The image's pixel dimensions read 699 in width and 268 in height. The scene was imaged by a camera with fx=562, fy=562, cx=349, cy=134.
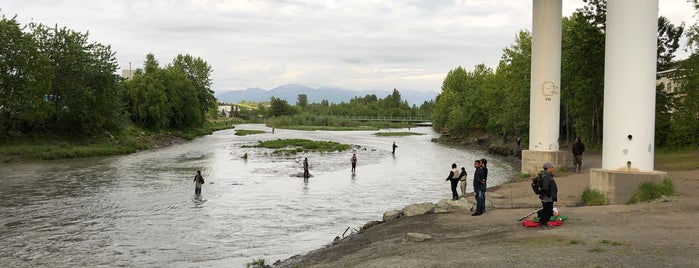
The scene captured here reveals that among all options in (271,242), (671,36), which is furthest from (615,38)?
(671,36)

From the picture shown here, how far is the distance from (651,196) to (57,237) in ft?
62.0

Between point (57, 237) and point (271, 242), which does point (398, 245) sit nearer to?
point (271, 242)

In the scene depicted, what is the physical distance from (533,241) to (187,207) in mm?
17327

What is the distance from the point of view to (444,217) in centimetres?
1714

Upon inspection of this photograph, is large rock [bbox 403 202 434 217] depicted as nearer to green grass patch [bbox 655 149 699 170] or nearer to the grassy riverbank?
green grass patch [bbox 655 149 699 170]

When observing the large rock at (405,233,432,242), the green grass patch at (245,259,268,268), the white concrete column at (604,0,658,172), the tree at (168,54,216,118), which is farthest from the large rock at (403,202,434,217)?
the tree at (168,54,216,118)

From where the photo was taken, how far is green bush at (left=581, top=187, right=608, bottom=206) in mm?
17672

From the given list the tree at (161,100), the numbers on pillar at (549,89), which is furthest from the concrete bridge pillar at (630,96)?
the tree at (161,100)

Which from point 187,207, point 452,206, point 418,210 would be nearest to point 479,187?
point 452,206

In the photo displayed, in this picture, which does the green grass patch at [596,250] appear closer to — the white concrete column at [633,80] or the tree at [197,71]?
the white concrete column at [633,80]

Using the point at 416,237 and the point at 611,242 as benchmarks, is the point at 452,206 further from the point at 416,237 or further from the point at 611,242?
the point at 611,242

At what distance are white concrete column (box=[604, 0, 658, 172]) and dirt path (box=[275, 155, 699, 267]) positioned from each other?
187cm

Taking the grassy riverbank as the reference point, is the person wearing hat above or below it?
above

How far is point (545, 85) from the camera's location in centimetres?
2873
